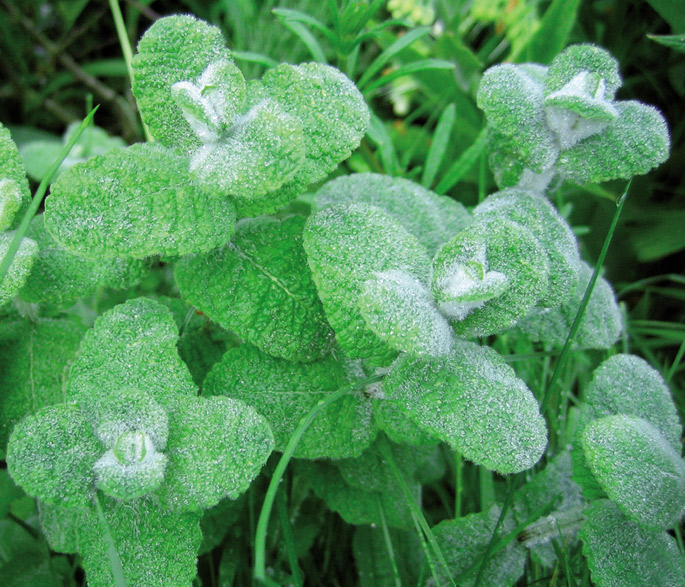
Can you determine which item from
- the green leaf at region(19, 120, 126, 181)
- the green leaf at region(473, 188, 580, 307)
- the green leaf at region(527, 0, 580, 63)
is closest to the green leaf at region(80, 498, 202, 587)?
the green leaf at region(473, 188, 580, 307)

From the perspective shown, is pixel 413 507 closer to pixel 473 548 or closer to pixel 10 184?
pixel 473 548

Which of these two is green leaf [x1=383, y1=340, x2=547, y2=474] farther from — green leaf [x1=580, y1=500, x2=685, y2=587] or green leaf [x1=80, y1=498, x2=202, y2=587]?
green leaf [x1=80, y1=498, x2=202, y2=587]

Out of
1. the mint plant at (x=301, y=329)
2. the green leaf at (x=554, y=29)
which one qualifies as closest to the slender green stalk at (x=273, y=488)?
the mint plant at (x=301, y=329)

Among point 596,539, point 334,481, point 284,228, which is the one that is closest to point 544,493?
point 596,539

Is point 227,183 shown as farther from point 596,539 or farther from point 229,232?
point 596,539

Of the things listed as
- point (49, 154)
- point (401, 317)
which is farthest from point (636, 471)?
point (49, 154)

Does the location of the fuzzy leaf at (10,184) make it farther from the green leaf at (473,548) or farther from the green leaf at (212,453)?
the green leaf at (473,548)
